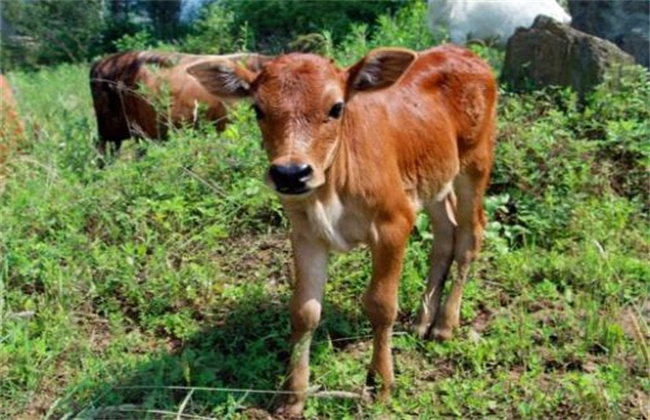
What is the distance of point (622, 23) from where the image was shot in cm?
796

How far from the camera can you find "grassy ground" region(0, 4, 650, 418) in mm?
4141

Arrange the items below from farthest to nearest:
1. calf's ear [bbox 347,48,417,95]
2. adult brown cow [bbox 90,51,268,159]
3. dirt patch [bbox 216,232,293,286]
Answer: adult brown cow [bbox 90,51,268,159] < dirt patch [bbox 216,232,293,286] < calf's ear [bbox 347,48,417,95]

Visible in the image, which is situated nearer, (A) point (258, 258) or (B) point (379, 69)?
(B) point (379, 69)

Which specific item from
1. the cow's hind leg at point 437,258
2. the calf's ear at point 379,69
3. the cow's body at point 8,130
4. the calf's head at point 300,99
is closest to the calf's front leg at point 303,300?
the calf's head at point 300,99

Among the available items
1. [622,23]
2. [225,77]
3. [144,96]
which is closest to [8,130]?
[144,96]

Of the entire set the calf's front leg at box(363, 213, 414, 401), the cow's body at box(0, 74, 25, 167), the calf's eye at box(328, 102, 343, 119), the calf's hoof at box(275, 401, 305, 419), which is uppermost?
the calf's eye at box(328, 102, 343, 119)

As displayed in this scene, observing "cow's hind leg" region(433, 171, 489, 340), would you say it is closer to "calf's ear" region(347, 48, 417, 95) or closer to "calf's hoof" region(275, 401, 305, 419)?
"calf's hoof" region(275, 401, 305, 419)

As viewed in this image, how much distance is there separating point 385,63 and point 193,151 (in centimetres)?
246

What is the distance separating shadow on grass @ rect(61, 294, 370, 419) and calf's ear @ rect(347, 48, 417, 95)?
4.29ft

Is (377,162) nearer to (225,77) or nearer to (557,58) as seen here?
(225,77)

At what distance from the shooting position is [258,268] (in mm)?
5234

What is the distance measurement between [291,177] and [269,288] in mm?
1796

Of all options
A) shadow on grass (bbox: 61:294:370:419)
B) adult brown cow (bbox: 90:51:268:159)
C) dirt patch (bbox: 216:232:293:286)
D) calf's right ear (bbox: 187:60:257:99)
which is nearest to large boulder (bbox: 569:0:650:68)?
adult brown cow (bbox: 90:51:268:159)

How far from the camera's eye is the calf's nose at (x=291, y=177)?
3.38 m
